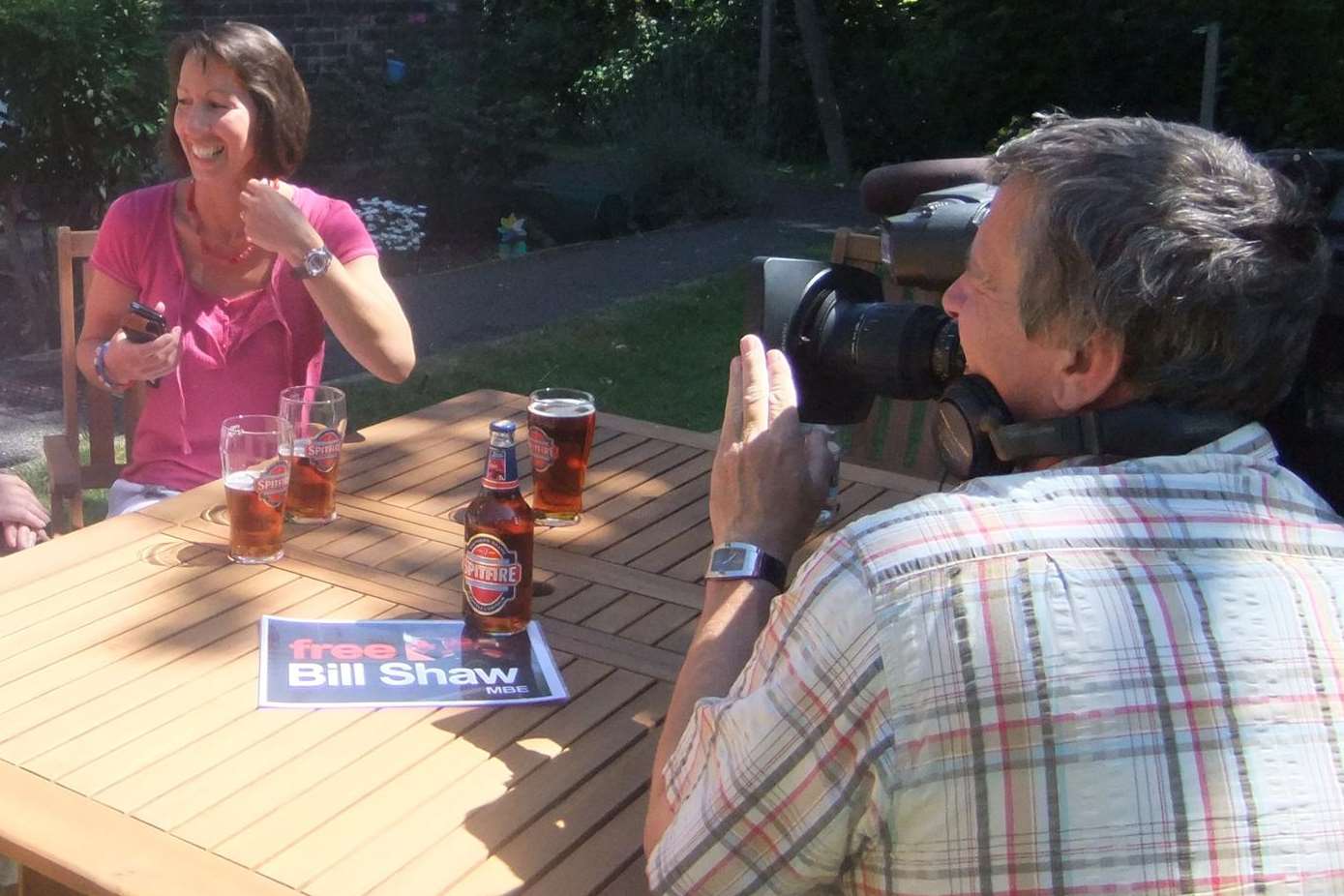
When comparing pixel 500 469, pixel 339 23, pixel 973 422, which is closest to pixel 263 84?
pixel 500 469

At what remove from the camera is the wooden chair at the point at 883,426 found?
3.36m

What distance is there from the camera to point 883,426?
12.2 feet

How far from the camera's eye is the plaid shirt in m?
1.03

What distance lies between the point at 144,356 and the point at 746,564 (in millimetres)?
1344

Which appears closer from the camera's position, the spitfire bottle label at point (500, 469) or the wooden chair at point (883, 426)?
the spitfire bottle label at point (500, 469)

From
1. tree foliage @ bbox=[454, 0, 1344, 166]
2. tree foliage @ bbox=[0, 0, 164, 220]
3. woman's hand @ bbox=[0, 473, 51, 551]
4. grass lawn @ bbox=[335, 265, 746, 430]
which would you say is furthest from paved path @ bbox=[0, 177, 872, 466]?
woman's hand @ bbox=[0, 473, 51, 551]

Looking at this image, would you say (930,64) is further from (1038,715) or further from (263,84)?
(1038,715)

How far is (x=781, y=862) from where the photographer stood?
1098 mm

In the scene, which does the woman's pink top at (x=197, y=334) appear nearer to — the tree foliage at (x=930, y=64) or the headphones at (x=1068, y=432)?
the headphones at (x=1068, y=432)

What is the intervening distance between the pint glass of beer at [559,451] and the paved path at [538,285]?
284 centimetres

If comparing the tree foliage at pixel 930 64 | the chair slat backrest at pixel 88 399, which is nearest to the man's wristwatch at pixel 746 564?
the chair slat backrest at pixel 88 399

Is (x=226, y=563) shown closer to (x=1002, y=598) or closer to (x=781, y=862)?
(x=781, y=862)

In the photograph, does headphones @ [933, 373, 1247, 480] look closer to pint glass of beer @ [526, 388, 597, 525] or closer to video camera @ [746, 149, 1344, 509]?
video camera @ [746, 149, 1344, 509]

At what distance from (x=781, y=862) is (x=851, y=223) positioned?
8913mm
